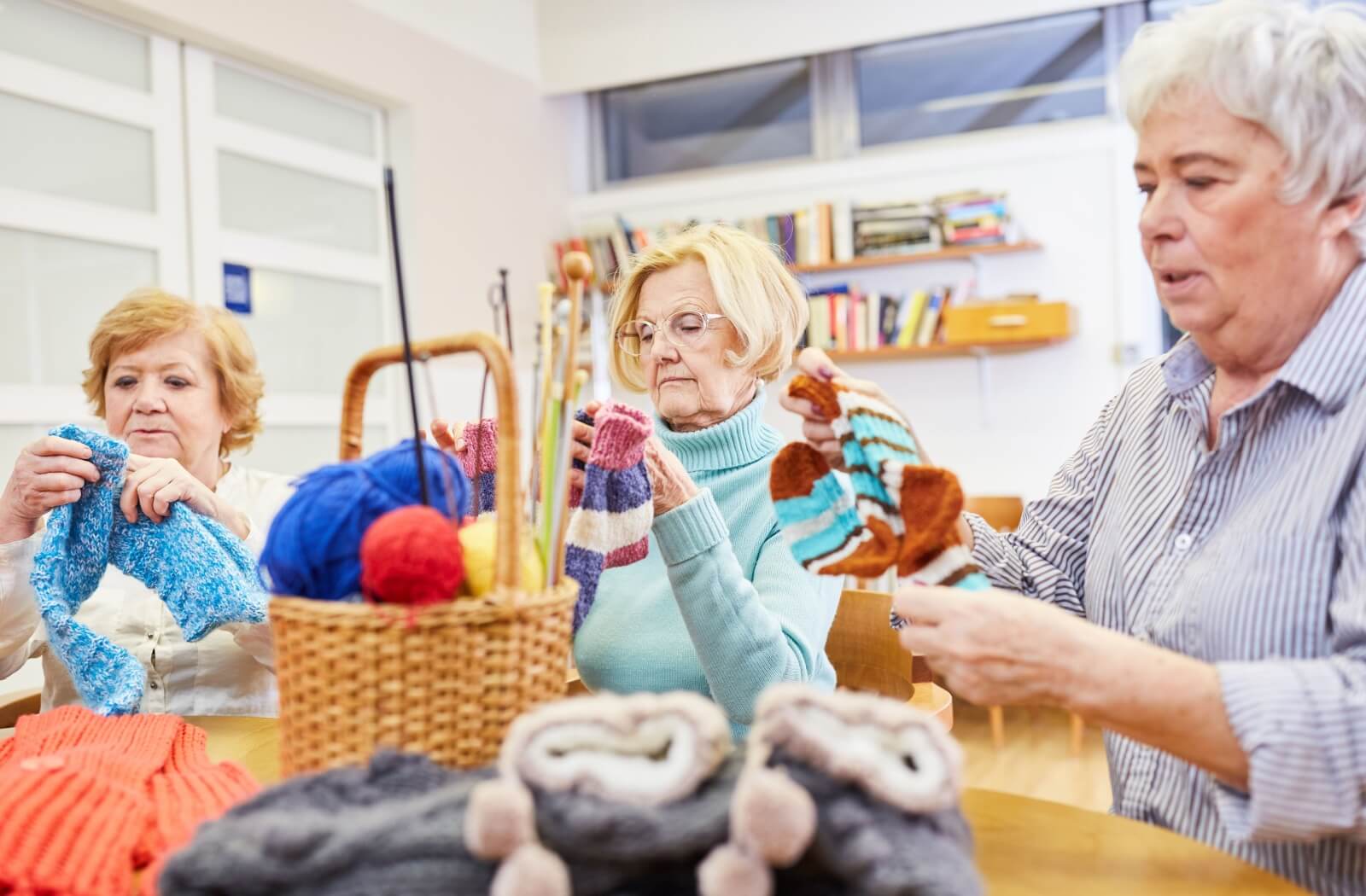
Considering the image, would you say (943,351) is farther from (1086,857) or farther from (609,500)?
(1086,857)

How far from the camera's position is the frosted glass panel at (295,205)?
3.81m

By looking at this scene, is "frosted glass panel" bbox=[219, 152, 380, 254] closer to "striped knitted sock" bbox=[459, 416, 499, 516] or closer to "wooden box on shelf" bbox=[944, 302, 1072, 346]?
"wooden box on shelf" bbox=[944, 302, 1072, 346]

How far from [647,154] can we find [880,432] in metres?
4.75

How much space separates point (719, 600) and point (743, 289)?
58 centimetres

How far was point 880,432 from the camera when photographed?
3.37ft

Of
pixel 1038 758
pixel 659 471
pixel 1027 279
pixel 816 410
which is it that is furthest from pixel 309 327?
pixel 816 410

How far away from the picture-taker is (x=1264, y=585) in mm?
970

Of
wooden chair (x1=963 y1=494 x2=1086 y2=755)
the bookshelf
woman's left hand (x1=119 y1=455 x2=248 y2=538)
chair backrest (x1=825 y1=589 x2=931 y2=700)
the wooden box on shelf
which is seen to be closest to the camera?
woman's left hand (x1=119 y1=455 x2=248 y2=538)

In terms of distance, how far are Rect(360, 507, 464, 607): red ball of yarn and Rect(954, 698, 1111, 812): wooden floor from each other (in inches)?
104

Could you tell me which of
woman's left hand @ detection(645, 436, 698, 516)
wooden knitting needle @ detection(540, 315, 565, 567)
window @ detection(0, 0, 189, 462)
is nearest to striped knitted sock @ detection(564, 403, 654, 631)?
woman's left hand @ detection(645, 436, 698, 516)

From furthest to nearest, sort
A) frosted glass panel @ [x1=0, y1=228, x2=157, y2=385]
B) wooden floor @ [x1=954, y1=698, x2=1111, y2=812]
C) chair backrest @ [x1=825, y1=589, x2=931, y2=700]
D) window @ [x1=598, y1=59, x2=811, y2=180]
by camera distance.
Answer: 1. window @ [x1=598, y1=59, x2=811, y2=180]
2. wooden floor @ [x1=954, y1=698, x2=1111, y2=812]
3. frosted glass panel @ [x1=0, y1=228, x2=157, y2=385]
4. chair backrest @ [x1=825, y1=589, x2=931, y2=700]

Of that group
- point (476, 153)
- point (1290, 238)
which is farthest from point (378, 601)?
point (476, 153)

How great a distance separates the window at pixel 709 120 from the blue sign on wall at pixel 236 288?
2.26 metres

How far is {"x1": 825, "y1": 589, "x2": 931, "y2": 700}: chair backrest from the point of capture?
164 cm
